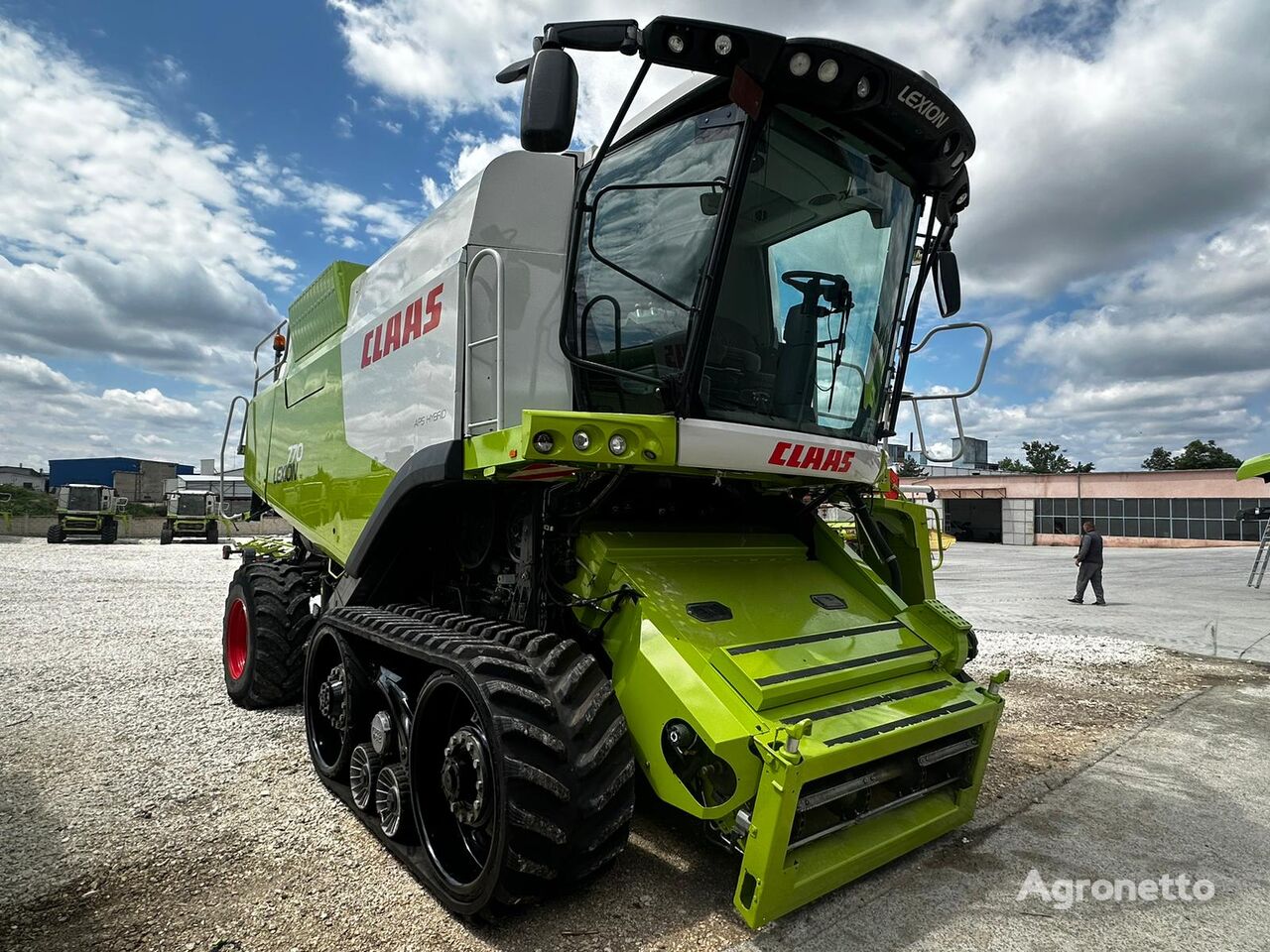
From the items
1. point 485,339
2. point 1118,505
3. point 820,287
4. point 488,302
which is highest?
point 820,287

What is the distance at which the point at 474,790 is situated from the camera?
10.1 feet

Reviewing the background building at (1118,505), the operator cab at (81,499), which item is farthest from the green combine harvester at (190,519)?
the background building at (1118,505)

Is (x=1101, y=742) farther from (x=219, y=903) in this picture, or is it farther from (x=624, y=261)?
(x=219, y=903)

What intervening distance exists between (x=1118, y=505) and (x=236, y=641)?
143 ft

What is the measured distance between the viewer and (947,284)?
4.28 m

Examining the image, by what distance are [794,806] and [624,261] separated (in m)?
2.30

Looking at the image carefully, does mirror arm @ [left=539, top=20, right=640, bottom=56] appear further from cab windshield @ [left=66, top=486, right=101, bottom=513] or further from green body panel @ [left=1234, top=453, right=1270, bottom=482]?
cab windshield @ [left=66, top=486, right=101, bottom=513]

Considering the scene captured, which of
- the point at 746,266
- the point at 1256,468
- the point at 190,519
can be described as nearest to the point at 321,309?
the point at 746,266

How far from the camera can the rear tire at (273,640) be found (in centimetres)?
568

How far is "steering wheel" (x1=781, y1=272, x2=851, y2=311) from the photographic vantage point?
3664 millimetres

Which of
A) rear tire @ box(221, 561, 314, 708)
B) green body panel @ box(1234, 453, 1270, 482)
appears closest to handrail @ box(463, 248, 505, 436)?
rear tire @ box(221, 561, 314, 708)

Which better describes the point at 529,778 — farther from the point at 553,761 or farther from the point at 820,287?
the point at 820,287

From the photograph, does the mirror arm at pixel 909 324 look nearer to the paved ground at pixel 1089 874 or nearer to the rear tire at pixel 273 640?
the paved ground at pixel 1089 874

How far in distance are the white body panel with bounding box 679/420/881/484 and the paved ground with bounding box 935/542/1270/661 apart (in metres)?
7.72
